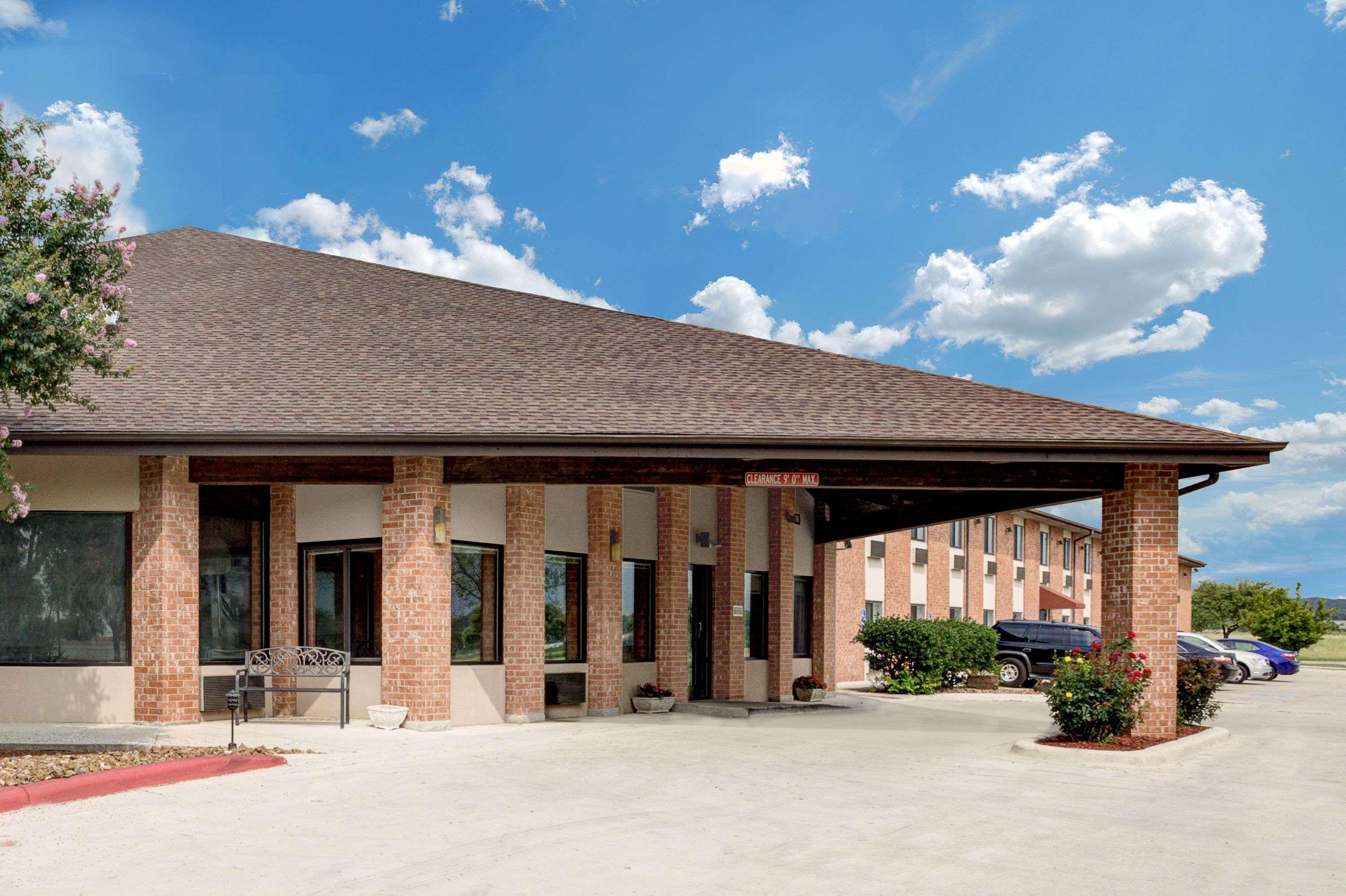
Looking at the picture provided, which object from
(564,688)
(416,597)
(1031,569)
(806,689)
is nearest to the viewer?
(416,597)

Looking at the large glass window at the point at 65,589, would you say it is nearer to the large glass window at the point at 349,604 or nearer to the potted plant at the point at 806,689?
the large glass window at the point at 349,604

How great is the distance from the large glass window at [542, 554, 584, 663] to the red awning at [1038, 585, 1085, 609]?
29.9 meters

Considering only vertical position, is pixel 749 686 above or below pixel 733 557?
below

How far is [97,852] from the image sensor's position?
24.8 ft

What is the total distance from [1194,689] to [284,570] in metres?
11.9

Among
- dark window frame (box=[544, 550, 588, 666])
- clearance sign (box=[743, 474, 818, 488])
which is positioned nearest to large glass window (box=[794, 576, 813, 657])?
dark window frame (box=[544, 550, 588, 666])

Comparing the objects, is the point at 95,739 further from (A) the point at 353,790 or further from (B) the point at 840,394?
(B) the point at 840,394

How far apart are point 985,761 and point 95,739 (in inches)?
367

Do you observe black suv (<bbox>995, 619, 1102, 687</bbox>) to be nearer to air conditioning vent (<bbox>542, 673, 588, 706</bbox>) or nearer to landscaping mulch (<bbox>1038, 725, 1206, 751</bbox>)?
air conditioning vent (<bbox>542, 673, 588, 706</bbox>)

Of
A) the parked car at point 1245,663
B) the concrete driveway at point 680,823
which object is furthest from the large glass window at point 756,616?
the parked car at point 1245,663

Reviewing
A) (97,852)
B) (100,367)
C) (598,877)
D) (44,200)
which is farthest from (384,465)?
(598,877)

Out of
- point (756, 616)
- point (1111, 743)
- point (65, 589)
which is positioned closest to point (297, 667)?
point (65, 589)

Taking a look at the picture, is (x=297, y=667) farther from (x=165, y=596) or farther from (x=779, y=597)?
(x=779, y=597)

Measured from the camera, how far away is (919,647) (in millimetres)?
26297
